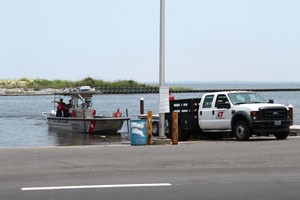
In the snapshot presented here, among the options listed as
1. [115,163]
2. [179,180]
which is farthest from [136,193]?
[115,163]

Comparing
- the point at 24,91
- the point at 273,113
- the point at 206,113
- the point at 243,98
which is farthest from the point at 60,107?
the point at 24,91

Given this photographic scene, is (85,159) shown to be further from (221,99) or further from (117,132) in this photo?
(117,132)

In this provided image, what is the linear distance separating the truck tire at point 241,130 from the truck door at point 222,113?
588 mm

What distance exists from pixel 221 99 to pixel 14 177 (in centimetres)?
1343

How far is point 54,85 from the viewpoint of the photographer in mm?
171750

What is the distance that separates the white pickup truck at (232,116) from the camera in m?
23.0

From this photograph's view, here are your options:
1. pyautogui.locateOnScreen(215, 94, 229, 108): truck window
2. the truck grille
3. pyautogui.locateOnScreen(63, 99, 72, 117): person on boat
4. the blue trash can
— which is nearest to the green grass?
pyautogui.locateOnScreen(63, 99, 72, 117): person on boat

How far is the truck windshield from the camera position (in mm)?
24359

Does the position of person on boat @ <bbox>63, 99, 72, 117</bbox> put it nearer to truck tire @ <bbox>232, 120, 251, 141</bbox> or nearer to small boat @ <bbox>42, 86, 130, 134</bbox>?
small boat @ <bbox>42, 86, 130, 134</bbox>

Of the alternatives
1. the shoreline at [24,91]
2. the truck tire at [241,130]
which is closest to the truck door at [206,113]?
the truck tire at [241,130]

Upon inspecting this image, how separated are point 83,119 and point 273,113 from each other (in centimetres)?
1740

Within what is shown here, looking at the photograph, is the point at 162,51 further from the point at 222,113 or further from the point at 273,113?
the point at 273,113

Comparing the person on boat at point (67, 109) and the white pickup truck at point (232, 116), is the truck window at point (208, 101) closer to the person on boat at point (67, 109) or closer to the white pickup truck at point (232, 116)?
the white pickup truck at point (232, 116)

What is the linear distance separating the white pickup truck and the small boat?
1147cm
